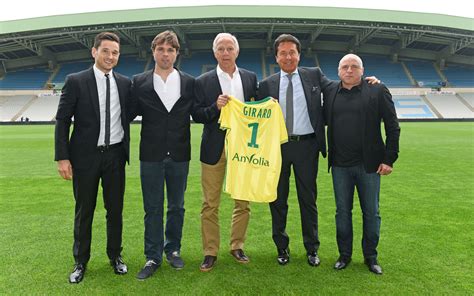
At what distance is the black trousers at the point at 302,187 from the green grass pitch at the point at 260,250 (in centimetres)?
24

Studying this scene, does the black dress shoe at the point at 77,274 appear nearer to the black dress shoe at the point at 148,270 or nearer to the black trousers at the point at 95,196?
the black trousers at the point at 95,196

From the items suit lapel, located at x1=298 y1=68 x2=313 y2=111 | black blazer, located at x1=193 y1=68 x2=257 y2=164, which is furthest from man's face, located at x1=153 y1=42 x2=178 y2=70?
suit lapel, located at x1=298 y1=68 x2=313 y2=111

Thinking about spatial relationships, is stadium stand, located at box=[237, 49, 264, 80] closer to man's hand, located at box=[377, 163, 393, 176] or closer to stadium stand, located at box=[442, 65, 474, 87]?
stadium stand, located at box=[442, 65, 474, 87]

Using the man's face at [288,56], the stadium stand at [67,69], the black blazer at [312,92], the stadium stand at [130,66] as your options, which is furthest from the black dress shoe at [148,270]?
the stadium stand at [67,69]

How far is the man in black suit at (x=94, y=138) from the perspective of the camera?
301 centimetres

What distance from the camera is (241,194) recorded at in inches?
126

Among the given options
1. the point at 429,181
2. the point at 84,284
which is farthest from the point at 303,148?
the point at 429,181

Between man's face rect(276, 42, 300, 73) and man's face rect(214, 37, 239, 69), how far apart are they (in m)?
0.42

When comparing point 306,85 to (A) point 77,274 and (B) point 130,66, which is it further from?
(B) point 130,66

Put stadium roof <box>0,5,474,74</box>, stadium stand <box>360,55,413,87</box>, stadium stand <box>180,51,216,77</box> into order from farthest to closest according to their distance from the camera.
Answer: stadium stand <box>180,51,216,77</box>
stadium stand <box>360,55,413,87</box>
stadium roof <box>0,5,474,74</box>

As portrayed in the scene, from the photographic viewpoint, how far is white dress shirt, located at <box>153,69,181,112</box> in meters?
3.18

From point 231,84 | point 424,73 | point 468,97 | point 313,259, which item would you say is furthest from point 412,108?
point 231,84

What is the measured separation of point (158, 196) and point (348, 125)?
Answer: 1825 millimetres

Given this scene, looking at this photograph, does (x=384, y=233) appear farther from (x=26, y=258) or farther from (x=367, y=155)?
(x=26, y=258)
